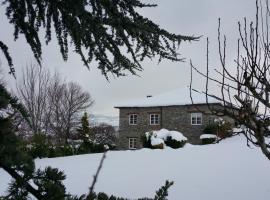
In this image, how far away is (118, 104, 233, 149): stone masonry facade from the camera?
33531 millimetres

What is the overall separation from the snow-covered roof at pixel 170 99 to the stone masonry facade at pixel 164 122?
376 millimetres

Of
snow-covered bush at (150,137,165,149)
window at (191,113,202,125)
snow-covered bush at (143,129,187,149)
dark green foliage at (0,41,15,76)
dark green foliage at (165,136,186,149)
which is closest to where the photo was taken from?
dark green foliage at (0,41,15,76)

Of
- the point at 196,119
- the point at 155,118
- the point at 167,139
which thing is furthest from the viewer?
the point at 155,118

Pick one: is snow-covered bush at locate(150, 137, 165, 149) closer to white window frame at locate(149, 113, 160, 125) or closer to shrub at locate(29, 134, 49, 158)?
shrub at locate(29, 134, 49, 158)

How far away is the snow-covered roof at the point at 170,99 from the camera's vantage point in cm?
3477

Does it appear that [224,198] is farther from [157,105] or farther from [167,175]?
[157,105]

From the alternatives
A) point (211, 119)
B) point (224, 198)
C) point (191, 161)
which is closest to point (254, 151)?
point (191, 161)

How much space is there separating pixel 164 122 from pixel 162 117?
0.50m

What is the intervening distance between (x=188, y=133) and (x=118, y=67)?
3062 centimetres

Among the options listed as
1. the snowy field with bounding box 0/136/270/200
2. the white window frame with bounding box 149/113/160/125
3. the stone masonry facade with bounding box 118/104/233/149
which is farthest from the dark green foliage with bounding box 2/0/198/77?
the white window frame with bounding box 149/113/160/125

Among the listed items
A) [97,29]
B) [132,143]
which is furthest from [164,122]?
[97,29]

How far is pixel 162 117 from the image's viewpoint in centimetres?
3581

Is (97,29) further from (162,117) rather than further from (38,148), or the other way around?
(162,117)

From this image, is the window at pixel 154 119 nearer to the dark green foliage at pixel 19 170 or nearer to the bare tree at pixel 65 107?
the bare tree at pixel 65 107
